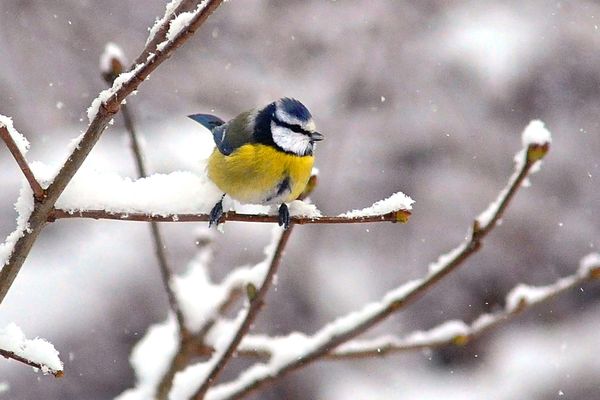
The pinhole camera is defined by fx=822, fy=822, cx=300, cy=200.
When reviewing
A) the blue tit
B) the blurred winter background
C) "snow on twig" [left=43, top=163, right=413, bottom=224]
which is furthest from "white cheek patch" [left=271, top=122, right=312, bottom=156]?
the blurred winter background

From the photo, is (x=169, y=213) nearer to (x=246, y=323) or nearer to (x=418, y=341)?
(x=246, y=323)

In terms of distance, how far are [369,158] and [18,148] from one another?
5.40 meters

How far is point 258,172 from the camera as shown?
250 centimetres

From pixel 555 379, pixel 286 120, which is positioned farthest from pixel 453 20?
pixel 286 120

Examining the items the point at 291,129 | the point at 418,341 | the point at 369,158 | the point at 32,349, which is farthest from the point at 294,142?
the point at 369,158

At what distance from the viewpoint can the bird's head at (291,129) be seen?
8.33 ft

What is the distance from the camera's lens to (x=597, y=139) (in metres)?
6.70

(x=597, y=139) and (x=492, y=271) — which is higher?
(x=597, y=139)

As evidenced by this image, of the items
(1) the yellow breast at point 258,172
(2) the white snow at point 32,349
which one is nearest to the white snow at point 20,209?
(2) the white snow at point 32,349

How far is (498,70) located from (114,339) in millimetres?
3721

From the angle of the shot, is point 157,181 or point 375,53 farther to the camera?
point 375,53

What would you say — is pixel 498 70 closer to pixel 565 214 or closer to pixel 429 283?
pixel 565 214

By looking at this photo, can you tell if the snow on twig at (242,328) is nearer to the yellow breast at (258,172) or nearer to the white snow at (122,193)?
the white snow at (122,193)

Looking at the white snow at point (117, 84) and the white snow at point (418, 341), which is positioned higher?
the white snow at point (418, 341)
